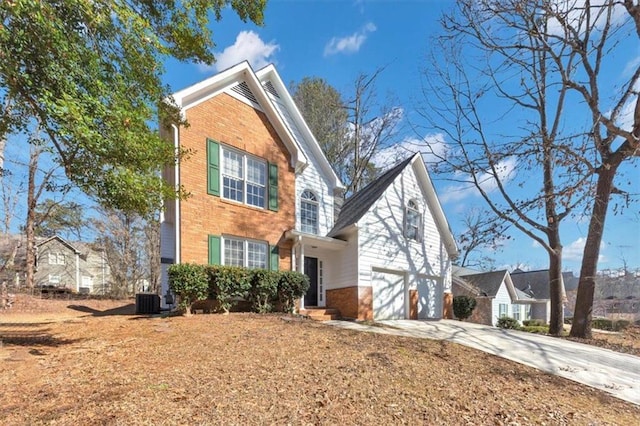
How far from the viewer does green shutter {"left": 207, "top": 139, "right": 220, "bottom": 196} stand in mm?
10984

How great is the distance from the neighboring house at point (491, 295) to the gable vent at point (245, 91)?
20.8 m

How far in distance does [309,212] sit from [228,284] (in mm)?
5137

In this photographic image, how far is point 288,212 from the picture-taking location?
42.8ft

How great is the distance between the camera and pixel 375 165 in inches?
1031

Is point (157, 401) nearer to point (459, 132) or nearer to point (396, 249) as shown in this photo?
point (396, 249)

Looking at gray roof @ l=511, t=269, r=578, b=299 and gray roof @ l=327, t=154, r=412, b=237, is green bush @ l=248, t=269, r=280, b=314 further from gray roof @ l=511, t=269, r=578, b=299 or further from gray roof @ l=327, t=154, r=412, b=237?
gray roof @ l=511, t=269, r=578, b=299

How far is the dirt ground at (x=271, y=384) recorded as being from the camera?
12.2ft

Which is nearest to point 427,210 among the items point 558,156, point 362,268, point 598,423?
point 362,268

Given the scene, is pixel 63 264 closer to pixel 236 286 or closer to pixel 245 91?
pixel 245 91

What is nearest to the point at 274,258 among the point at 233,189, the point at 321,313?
the point at 321,313

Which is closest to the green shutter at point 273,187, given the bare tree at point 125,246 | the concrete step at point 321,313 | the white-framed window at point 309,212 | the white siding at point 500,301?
the white-framed window at point 309,212

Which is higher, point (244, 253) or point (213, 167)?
point (213, 167)

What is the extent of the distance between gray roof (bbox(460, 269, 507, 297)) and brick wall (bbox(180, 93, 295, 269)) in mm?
20046

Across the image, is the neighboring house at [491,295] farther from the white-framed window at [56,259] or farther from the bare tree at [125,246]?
the white-framed window at [56,259]
